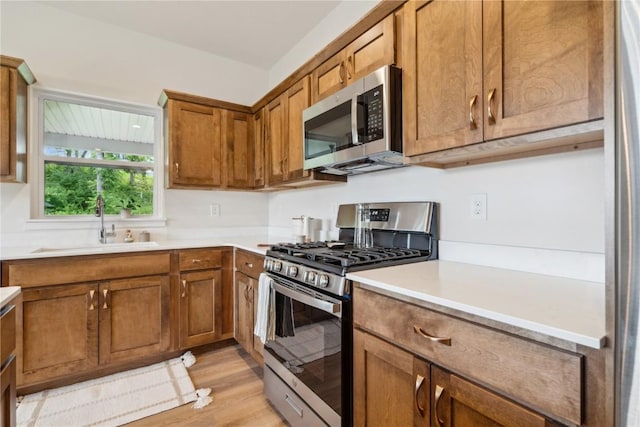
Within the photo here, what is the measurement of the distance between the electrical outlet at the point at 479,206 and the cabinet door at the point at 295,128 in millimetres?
1125

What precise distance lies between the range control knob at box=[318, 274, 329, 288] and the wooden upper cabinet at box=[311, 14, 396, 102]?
1103 mm

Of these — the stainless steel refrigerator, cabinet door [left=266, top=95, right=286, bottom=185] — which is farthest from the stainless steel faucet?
the stainless steel refrigerator

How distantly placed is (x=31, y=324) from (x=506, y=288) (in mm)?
2695

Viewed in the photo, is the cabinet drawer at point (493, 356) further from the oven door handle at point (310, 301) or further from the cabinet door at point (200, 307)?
the cabinet door at point (200, 307)

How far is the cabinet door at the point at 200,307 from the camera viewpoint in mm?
2426

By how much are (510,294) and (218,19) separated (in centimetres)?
293

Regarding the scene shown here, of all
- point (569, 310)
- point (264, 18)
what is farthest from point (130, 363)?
point (264, 18)

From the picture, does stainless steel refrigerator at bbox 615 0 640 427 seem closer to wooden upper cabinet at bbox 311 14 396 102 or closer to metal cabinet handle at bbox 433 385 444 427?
metal cabinet handle at bbox 433 385 444 427

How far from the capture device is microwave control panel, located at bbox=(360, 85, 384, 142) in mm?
1499

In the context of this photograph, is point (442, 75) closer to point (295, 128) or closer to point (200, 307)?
point (295, 128)

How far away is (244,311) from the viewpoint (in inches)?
94.2

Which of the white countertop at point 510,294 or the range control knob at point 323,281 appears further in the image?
the range control knob at point 323,281

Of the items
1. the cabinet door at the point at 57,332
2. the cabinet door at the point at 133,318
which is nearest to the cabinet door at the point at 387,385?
the cabinet door at the point at 133,318

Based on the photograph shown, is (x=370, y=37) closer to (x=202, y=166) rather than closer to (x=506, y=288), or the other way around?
(x=506, y=288)
